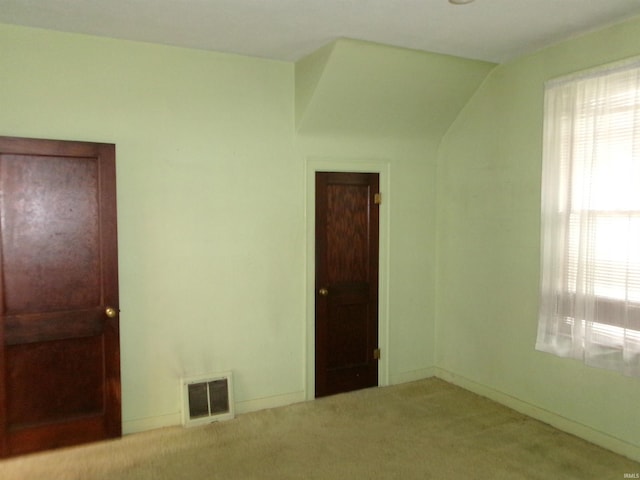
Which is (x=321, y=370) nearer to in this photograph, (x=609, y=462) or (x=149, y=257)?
(x=149, y=257)

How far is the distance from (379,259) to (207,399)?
1820 millimetres

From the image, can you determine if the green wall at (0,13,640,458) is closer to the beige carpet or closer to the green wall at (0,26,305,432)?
the green wall at (0,26,305,432)

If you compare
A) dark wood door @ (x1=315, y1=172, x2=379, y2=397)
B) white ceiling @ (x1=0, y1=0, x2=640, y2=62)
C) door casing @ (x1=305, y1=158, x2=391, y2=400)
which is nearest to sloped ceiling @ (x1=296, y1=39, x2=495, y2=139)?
white ceiling @ (x1=0, y1=0, x2=640, y2=62)

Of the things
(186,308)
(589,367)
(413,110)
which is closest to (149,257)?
(186,308)

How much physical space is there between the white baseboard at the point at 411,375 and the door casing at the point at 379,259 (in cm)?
8

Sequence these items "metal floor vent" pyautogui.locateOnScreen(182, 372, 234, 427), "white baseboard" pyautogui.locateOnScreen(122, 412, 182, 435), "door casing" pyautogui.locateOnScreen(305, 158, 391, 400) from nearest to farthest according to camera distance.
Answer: "white baseboard" pyautogui.locateOnScreen(122, 412, 182, 435), "metal floor vent" pyautogui.locateOnScreen(182, 372, 234, 427), "door casing" pyautogui.locateOnScreen(305, 158, 391, 400)

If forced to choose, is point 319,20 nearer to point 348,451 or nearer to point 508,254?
point 508,254

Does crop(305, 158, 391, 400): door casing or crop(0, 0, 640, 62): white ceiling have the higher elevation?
crop(0, 0, 640, 62): white ceiling

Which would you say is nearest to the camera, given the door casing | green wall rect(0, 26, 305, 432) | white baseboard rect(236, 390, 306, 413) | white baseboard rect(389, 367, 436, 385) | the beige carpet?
the beige carpet

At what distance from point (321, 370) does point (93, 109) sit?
2.61 meters

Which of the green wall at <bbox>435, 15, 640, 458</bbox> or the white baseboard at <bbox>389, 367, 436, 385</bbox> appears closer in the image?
the green wall at <bbox>435, 15, 640, 458</bbox>

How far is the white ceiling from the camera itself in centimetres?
270

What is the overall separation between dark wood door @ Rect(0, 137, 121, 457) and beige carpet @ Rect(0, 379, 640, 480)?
213 millimetres

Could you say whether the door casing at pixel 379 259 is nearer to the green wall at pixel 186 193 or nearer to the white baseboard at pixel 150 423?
the green wall at pixel 186 193
